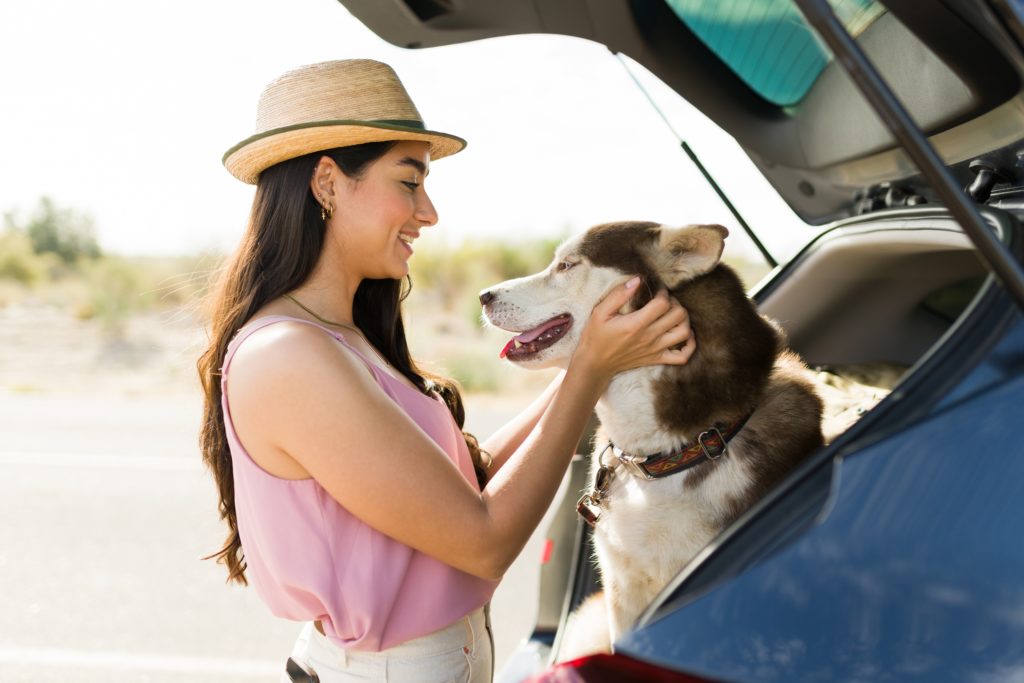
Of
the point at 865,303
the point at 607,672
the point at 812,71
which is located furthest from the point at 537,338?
the point at 607,672

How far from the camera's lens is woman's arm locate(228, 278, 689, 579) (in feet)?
5.31

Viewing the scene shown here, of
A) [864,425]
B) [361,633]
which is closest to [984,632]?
[864,425]

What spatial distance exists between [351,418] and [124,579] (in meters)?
4.28

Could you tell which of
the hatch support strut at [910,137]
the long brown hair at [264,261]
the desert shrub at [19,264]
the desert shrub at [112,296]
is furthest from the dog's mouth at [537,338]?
the desert shrub at [19,264]

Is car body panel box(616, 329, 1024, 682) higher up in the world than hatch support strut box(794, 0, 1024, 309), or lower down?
lower down

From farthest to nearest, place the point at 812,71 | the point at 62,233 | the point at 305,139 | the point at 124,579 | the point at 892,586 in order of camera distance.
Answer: the point at 62,233
the point at 124,579
the point at 812,71
the point at 305,139
the point at 892,586

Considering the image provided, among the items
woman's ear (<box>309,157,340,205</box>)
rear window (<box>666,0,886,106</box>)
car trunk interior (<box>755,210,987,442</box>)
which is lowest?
car trunk interior (<box>755,210,987,442</box>)

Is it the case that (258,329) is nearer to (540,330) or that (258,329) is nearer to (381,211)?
(381,211)

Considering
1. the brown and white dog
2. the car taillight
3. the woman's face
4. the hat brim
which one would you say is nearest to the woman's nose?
the woman's face

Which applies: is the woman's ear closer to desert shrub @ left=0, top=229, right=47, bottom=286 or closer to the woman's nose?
the woman's nose

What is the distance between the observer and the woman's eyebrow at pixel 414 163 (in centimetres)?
195

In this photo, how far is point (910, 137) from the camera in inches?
42.3

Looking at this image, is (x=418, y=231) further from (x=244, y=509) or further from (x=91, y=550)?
(x=91, y=550)

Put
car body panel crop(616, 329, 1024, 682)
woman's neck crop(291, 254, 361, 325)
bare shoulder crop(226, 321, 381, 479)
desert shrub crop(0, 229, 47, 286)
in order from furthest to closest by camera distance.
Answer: desert shrub crop(0, 229, 47, 286) → woman's neck crop(291, 254, 361, 325) → bare shoulder crop(226, 321, 381, 479) → car body panel crop(616, 329, 1024, 682)
